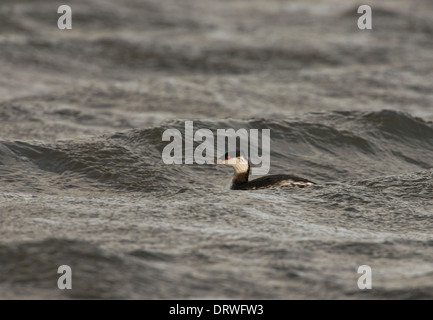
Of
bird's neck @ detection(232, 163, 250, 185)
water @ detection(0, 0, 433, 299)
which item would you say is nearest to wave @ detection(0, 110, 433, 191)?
water @ detection(0, 0, 433, 299)

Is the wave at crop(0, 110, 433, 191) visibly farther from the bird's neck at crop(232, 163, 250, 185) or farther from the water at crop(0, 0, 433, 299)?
the bird's neck at crop(232, 163, 250, 185)

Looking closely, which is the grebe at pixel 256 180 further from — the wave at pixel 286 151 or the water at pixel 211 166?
the wave at pixel 286 151

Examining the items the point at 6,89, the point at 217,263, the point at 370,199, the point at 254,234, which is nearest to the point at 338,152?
the point at 370,199

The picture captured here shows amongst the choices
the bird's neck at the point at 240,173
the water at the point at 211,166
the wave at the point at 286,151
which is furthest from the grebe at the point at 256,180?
the wave at the point at 286,151

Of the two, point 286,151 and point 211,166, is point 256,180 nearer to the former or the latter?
point 211,166

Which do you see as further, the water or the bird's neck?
the bird's neck

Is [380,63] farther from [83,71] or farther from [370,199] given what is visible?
[370,199]
